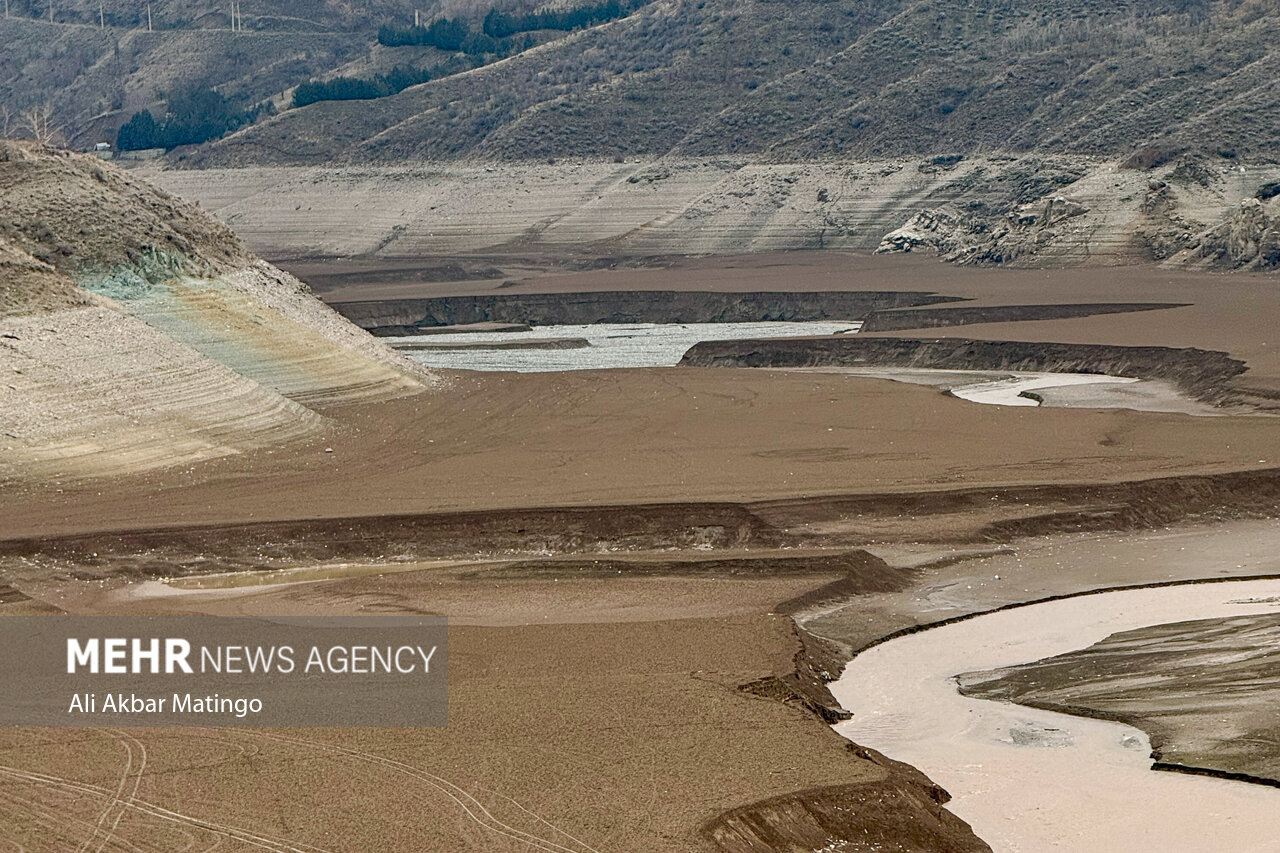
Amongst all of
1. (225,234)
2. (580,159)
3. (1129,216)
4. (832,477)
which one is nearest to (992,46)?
(580,159)

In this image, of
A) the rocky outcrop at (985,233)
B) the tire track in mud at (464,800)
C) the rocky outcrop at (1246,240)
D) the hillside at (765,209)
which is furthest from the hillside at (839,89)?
the tire track in mud at (464,800)

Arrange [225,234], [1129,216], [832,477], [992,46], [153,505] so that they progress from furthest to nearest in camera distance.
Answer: [992,46] → [1129,216] → [225,234] → [832,477] → [153,505]

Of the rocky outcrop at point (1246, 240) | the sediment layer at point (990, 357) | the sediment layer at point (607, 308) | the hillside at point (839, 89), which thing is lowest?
the sediment layer at point (607, 308)

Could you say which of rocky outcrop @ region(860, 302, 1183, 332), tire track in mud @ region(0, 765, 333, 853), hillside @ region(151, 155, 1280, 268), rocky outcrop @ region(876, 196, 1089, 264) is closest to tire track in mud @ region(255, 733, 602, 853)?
tire track in mud @ region(0, 765, 333, 853)

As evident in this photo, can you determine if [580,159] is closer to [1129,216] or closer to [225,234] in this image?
[1129,216]

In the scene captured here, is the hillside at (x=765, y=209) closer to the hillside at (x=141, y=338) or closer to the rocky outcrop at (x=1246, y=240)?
the rocky outcrop at (x=1246, y=240)

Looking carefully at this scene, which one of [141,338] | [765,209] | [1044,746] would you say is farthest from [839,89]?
[1044,746]

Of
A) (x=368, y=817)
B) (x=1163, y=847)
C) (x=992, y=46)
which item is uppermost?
(x=992, y=46)
